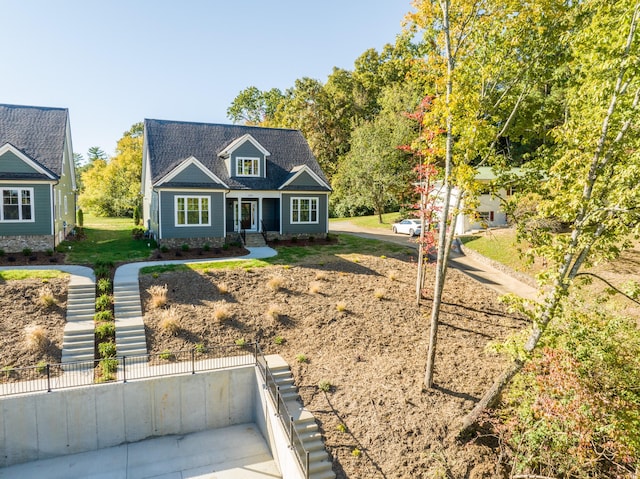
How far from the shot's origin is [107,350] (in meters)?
14.2

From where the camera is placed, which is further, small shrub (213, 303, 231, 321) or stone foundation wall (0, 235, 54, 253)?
stone foundation wall (0, 235, 54, 253)

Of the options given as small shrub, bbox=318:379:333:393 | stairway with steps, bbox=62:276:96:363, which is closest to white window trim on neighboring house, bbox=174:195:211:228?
stairway with steps, bbox=62:276:96:363

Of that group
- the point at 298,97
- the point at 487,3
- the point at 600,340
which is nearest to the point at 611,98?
the point at 487,3

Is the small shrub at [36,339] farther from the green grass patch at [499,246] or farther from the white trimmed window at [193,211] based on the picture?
the green grass patch at [499,246]

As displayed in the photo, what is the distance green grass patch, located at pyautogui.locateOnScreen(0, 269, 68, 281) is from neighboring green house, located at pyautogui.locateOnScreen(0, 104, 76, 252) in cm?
379

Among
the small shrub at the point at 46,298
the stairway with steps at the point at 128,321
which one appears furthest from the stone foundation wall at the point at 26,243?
the stairway with steps at the point at 128,321

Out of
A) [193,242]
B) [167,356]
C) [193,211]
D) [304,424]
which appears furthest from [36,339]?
[193,211]

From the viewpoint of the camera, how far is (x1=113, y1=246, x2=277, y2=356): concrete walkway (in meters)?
14.5

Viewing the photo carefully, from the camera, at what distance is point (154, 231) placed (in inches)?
1059

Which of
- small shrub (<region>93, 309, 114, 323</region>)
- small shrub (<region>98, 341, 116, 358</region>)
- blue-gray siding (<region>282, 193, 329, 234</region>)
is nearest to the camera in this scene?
small shrub (<region>98, 341, 116, 358</region>)

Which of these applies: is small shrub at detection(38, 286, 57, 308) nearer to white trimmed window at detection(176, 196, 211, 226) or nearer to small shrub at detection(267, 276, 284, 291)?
small shrub at detection(267, 276, 284, 291)

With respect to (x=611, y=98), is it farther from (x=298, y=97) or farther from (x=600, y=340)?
(x=298, y=97)

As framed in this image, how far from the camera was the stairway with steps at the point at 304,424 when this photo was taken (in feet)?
34.3

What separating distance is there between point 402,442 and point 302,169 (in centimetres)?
2018
